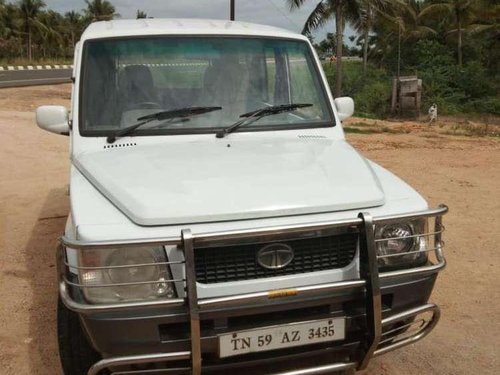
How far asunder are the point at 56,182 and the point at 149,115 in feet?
17.3

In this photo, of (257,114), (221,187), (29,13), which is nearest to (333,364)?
(221,187)

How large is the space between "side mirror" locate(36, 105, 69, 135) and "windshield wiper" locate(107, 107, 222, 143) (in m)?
0.54

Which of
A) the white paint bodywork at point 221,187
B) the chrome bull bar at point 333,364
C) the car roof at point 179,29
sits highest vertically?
the car roof at point 179,29

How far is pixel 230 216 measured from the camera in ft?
8.43

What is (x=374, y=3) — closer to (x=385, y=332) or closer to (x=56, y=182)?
(x=56, y=182)

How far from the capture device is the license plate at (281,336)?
2.52m

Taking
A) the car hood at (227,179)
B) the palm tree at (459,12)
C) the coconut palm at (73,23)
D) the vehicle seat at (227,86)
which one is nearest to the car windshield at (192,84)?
the vehicle seat at (227,86)

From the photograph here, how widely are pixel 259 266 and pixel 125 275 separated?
23.2 inches

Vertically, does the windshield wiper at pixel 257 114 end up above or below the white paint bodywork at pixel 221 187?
above

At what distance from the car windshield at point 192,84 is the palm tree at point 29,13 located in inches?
2188

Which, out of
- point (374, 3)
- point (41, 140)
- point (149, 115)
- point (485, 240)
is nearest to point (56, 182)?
point (41, 140)

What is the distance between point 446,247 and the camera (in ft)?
18.7

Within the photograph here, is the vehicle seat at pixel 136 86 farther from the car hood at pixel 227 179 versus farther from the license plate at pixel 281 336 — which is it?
the license plate at pixel 281 336

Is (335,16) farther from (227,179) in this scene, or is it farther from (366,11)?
(227,179)
